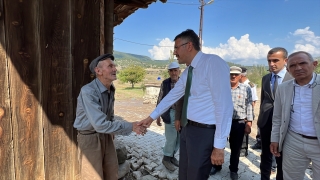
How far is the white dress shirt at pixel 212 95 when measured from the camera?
201cm

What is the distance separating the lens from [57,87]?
85.2 inches

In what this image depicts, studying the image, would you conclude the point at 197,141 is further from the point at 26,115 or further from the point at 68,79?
the point at 26,115

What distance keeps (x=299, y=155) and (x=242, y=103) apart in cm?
157

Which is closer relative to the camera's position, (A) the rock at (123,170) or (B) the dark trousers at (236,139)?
(A) the rock at (123,170)

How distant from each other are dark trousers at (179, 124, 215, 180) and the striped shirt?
1805mm

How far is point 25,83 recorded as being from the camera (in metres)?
1.99

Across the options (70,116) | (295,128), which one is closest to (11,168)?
(70,116)

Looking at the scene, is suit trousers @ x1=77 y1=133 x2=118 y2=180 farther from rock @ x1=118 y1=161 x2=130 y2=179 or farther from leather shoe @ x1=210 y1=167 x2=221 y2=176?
leather shoe @ x1=210 y1=167 x2=221 y2=176

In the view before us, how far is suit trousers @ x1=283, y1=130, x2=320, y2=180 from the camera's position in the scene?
7.01ft

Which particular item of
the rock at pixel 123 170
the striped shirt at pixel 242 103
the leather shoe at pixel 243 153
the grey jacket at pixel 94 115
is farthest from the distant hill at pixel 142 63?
the grey jacket at pixel 94 115

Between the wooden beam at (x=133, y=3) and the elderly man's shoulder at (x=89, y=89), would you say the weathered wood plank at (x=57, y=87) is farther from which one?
the wooden beam at (x=133, y=3)

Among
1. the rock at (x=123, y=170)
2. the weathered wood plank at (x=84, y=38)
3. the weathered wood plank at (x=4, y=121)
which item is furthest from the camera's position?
the rock at (x=123, y=170)

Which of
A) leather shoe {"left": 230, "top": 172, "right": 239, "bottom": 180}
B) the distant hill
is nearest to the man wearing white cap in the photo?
leather shoe {"left": 230, "top": 172, "right": 239, "bottom": 180}

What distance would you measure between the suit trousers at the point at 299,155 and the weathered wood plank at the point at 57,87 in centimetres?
257
